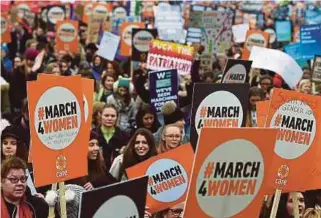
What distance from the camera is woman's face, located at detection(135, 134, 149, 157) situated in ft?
23.7

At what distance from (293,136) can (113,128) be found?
3446mm

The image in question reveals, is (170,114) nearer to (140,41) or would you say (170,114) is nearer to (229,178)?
(229,178)

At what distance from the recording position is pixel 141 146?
23.7ft

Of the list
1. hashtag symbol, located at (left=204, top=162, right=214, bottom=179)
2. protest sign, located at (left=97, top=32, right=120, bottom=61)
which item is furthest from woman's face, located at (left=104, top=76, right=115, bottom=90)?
hashtag symbol, located at (left=204, top=162, right=214, bottom=179)

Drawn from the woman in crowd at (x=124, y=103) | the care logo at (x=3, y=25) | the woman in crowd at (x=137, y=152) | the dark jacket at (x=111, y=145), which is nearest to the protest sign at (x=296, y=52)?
the woman in crowd at (x=124, y=103)

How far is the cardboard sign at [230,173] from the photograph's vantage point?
171 inches

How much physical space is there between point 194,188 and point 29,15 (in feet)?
55.1

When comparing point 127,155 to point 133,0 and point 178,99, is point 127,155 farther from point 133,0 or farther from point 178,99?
point 133,0

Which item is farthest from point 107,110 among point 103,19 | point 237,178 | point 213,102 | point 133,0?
point 133,0

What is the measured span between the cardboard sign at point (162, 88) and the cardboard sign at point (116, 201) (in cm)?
570

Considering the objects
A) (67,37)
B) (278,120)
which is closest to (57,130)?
(278,120)

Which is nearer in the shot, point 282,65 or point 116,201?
point 116,201

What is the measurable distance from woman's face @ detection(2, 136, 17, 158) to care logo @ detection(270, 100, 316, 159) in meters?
2.23

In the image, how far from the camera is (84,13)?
22531 mm
